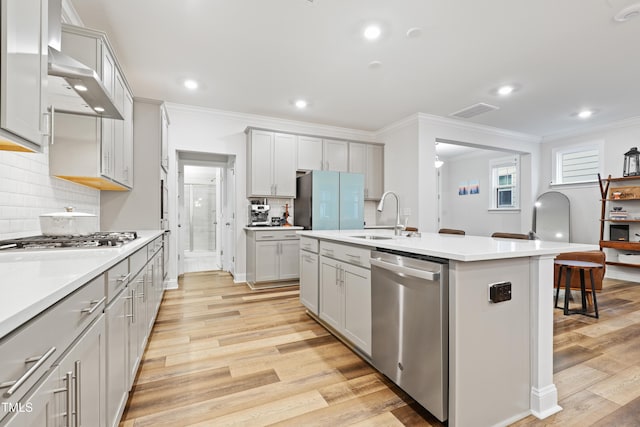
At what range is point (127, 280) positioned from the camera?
5.10 ft

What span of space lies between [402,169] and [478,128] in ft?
5.64

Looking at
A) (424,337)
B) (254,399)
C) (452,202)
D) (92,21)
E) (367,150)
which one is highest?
(92,21)

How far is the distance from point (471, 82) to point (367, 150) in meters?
2.21

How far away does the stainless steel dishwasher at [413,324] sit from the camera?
4.76 ft

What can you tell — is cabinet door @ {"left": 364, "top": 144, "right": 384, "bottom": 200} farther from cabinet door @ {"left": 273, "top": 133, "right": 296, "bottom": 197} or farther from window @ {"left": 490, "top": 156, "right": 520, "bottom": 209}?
window @ {"left": 490, "top": 156, "right": 520, "bottom": 209}

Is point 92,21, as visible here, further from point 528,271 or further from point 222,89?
point 528,271

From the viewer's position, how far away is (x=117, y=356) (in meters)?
1.38

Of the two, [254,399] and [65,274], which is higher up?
[65,274]

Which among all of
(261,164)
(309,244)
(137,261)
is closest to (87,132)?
(137,261)

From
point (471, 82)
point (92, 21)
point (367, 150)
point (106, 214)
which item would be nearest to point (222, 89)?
point (92, 21)

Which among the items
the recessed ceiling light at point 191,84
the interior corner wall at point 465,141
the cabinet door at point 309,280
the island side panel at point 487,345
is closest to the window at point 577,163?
the interior corner wall at point 465,141

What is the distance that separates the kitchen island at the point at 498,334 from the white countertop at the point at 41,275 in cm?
145

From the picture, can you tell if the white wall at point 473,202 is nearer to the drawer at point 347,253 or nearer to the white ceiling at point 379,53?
the white ceiling at point 379,53

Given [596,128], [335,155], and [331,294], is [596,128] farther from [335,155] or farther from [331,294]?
[331,294]
